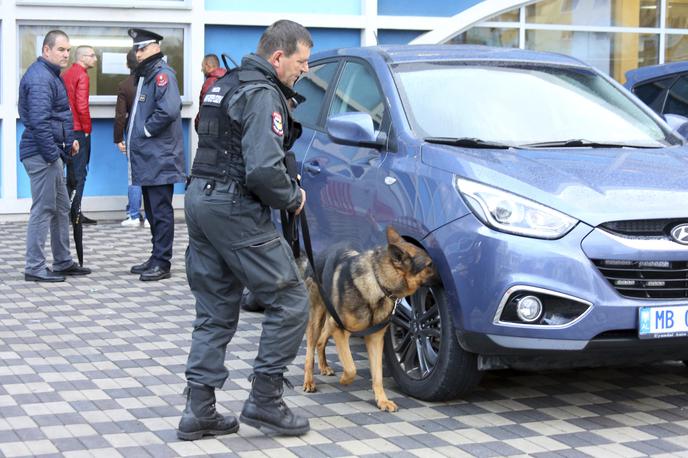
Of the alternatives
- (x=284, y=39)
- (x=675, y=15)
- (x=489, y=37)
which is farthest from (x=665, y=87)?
(x=675, y=15)

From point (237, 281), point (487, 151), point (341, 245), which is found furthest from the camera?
point (341, 245)

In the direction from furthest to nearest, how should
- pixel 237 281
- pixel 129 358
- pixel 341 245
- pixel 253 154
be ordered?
pixel 129 358 → pixel 341 245 → pixel 237 281 → pixel 253 154

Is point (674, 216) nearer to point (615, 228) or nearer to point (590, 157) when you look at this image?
point (615, 228)

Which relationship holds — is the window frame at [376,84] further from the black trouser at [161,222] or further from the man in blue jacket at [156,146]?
the black trouser at [161,222]

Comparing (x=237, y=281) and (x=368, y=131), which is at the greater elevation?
(x=368, y=131)

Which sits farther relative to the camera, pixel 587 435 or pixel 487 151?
pixel 487 151

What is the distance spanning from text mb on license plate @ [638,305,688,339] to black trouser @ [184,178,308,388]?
4.89 feet

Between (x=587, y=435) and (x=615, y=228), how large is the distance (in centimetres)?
94

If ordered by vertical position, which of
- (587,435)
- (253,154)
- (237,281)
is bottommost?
(587,435)

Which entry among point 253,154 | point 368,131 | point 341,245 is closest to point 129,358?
point 341,245

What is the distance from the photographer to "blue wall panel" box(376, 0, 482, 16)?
1547 cm

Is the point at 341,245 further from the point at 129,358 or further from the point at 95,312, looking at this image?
the point at 95,312

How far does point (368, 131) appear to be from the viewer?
652 cm

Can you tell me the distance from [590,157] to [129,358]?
2839mm
